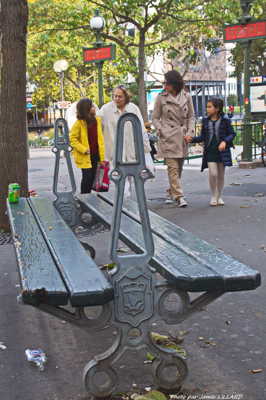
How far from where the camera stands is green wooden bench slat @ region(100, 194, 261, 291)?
3346 mm

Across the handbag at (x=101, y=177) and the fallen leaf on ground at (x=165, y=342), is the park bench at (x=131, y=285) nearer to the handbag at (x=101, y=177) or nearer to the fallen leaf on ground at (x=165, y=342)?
the fallen leaf on ground at (x=165, y=342)

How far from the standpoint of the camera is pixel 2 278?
6215 mm

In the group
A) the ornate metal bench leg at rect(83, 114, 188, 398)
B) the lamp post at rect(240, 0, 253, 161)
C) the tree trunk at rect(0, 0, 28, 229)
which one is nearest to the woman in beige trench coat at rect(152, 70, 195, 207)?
the tree trunk at rect(0, 0, 28, 229)

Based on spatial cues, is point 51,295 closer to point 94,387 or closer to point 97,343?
point 94,387

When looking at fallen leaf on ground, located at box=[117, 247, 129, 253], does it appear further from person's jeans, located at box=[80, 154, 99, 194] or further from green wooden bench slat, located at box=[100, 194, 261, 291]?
person's jeans, located at box=[80, 154, 99, 194]

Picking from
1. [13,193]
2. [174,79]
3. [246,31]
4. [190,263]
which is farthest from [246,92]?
[190,263]

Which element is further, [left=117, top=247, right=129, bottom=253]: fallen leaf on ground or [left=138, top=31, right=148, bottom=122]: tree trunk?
[left=138, top=31, right=148, bottom=122]: tree trunk

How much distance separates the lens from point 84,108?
29.5ft

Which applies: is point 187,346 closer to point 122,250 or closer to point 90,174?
point 122,250

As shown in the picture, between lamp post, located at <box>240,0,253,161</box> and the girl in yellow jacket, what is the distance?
24.7 ft

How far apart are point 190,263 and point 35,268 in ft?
2.60

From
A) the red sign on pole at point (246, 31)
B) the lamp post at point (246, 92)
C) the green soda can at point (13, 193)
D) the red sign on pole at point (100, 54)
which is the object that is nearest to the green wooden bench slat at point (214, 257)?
the green soda can at point (13, 193)

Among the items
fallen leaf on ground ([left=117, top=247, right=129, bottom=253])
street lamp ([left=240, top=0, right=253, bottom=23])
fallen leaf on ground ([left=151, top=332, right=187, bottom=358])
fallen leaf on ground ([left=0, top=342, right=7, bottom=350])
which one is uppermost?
street lamp ([left=240, top=0, right=253, bottom=23])

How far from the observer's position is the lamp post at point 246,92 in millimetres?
15641
